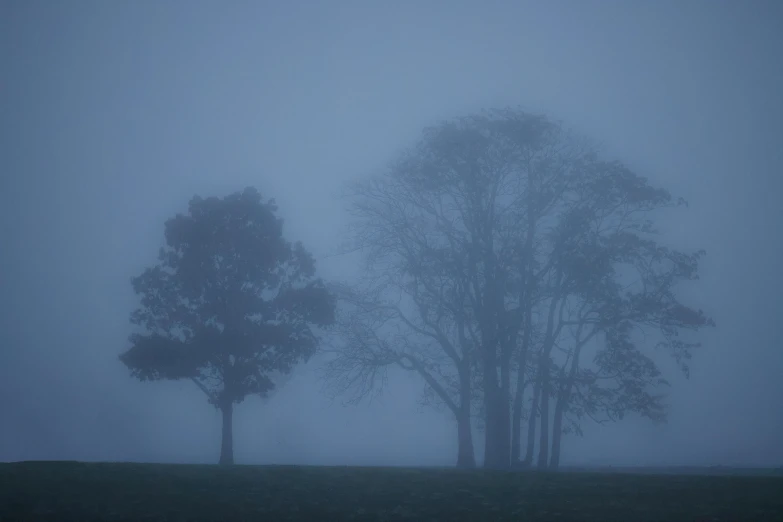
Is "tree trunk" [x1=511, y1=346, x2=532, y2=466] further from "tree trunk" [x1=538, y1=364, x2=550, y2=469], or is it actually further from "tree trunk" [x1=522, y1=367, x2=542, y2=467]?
"tree trunk" [x1=538, y1=364, x2=550, y2=469]

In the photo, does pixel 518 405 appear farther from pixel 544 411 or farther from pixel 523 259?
pixel 523 259

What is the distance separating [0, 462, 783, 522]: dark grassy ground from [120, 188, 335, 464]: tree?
11.2 meters

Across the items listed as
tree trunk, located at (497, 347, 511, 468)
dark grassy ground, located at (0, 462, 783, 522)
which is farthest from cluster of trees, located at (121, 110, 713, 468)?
dark grassy ground, located at (0, 462, 783, 522)

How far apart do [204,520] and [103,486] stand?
3593 mm

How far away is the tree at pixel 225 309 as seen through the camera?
92.5 feet

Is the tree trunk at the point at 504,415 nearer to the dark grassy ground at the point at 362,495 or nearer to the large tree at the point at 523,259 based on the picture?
the large tree at the point at 523,259

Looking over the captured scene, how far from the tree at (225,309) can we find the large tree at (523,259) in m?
4.49

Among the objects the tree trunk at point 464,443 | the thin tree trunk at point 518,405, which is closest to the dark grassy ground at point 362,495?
the thin tree trunk at point 518,405

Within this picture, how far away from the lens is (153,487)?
14.6 meters

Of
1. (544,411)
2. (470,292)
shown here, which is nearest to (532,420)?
(544,411)

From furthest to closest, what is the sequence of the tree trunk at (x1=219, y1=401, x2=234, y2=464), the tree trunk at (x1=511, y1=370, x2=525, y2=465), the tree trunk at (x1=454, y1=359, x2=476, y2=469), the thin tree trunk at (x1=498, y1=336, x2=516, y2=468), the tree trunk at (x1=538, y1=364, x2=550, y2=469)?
the tree trunk at (x1=219, y1=401, x2=234, y2=464)
the tree trunk at (x1=454, y1=359, x2=476, y2=469)
the tree trunk at (x1=511, y1=370, x2=525, y2=465)
the tree trunk at (x1=538, y1=364, x2=550, y2=469)
the thin tree trunk at (x1=498, y1=336, x2=516, y2=468)

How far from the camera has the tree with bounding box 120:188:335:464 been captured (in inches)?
1110

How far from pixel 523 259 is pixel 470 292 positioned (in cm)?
252

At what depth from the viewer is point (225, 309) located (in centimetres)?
2864
